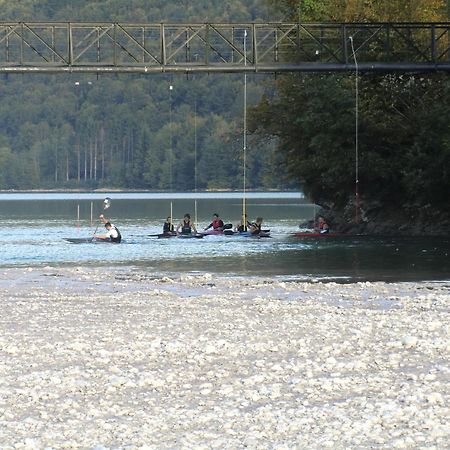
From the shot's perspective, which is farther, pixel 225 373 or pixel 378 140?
pixel 378 140

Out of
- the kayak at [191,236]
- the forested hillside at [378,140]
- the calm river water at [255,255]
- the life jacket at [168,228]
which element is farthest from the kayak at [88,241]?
the forested hillside at [378,140]

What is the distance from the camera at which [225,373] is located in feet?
61.8

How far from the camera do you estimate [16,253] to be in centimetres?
5597

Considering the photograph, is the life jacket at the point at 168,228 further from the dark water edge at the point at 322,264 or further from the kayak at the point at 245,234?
the dark water edge at the point at 322,264

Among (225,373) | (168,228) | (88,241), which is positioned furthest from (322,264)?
(225,373)

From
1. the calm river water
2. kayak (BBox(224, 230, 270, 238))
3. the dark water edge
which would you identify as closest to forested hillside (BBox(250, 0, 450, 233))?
the calm river water

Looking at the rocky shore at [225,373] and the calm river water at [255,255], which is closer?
the rocky shore at [225,373]

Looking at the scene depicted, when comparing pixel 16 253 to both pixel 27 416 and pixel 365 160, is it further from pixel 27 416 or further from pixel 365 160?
pixel 27 416

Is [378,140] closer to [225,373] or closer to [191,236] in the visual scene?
[191,236]

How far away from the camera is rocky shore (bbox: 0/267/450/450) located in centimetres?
1514

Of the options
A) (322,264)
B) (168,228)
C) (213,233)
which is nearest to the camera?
(322,264)

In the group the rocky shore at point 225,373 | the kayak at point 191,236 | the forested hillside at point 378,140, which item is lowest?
the kayak at point 191,236

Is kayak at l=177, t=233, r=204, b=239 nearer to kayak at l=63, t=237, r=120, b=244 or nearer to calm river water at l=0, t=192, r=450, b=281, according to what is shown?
calm river water at l=0, t=192, r=450, b=281

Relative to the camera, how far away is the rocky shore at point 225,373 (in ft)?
49.7
